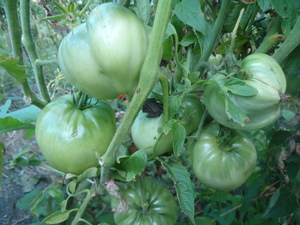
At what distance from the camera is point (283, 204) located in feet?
3.11

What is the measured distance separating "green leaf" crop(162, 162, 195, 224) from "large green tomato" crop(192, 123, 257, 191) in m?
0.09

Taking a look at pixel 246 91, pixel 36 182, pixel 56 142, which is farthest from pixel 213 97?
pixel 36 182

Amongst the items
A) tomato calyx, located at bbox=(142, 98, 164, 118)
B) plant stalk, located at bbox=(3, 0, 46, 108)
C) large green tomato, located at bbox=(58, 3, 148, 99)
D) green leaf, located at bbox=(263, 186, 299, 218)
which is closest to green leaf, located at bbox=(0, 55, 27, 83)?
plant stalk, located at bbox=(3, 0, 46, 108)

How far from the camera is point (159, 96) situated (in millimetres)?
668

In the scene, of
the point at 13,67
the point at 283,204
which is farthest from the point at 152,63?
the point at 283,204

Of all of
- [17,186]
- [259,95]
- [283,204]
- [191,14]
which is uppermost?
[191,14]

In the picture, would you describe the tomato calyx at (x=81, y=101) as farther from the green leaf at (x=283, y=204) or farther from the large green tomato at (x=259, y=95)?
the green leaf at (x=283, y=204)

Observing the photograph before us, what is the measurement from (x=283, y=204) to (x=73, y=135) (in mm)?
721

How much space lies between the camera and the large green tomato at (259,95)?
532mm

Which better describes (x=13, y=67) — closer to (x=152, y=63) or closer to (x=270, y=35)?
(x=152, y=63)

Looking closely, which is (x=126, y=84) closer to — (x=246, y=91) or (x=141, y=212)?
(x=246, y=91)

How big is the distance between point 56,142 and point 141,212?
1.12ft

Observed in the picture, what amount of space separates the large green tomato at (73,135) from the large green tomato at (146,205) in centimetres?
21

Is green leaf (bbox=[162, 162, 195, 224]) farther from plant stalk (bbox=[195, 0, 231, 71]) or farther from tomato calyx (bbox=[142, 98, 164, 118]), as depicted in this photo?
plant stalk (bbox=[195, 0, 231, 71])
